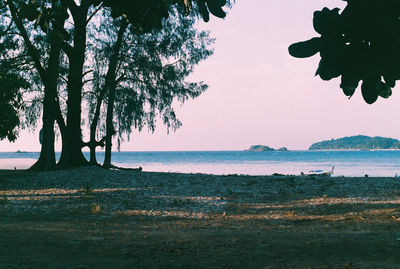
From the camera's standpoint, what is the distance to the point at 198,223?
7109 millimetres

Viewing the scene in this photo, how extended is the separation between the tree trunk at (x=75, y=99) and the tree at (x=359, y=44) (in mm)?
15457

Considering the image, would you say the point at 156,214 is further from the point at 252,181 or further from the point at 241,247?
the point at 252,181

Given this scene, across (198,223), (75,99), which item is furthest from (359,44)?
(75,99)

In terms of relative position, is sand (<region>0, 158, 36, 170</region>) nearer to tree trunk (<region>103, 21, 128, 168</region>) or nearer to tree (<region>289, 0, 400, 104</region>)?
tree trunk (<region>103, 21, 128, 168</region>)

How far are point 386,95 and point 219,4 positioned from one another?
152 cm

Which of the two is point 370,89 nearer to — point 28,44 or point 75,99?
point 28,44

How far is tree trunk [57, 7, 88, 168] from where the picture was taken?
1688 cm

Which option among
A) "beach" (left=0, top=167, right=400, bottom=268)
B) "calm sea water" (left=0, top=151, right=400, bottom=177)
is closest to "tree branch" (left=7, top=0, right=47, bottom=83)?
"beach" (left=0, top=167, right=400, bottom=268)

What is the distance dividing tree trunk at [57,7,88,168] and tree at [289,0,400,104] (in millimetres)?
15457

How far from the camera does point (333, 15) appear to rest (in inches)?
110

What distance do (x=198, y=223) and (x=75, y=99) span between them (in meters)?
11.7

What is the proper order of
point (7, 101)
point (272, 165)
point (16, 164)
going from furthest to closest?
point (272, 165) → point (16, 164) → point (7, 101)

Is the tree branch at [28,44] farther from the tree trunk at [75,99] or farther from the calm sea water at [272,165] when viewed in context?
the calm sea water at [272,165]

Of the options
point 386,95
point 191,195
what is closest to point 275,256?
point 386,95
